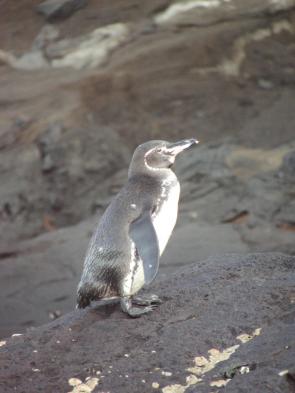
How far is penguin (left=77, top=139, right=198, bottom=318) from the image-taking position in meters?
4.16

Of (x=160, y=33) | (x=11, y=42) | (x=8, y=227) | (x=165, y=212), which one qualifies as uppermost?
(x=165, y=212)

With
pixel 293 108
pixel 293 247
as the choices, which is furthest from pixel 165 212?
pixel 293 108

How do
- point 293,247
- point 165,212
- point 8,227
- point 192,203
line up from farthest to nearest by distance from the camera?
point 8,227 < point 192,203 < point 293,247 < point 165,212

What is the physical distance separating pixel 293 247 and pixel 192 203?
1372 millimetres

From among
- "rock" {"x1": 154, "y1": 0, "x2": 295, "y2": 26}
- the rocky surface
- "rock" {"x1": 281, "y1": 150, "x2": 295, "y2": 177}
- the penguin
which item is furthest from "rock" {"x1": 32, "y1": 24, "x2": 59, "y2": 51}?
the penguin

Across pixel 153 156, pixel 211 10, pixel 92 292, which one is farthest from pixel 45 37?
pixel 92 292

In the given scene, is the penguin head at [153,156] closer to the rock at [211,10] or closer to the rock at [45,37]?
the rock at [45,37]

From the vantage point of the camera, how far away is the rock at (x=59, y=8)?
809cm

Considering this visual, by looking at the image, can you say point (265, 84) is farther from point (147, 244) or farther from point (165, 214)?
point (147, 244)

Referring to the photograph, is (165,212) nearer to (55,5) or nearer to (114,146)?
(55,5)

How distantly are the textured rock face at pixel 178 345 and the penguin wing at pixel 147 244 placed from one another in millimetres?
201

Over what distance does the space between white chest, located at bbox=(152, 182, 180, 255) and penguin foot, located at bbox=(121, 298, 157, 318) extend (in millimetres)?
282

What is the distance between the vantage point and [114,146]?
10.5 metres

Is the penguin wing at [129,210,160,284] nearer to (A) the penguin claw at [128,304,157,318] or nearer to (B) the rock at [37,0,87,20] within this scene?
(A) the penguin claw at [128,304,157,318]
